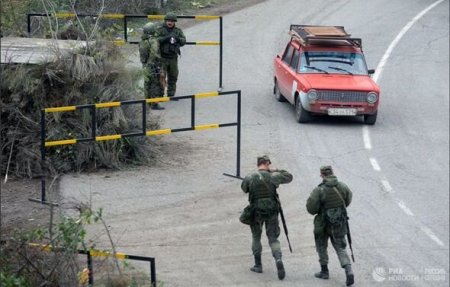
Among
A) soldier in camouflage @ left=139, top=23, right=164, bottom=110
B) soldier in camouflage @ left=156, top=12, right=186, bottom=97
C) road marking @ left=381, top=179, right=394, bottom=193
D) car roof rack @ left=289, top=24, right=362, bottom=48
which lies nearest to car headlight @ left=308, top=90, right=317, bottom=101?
car roof rack @ left=289, top=24, right=362, bottom=48

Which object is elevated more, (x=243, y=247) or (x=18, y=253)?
(x=18, y=253)

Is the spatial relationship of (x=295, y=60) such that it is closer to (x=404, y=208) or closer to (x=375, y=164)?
(x=375, y=164)

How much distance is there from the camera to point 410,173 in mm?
18203

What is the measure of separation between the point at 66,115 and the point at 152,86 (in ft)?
12.6

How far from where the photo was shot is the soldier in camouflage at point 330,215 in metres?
13.1

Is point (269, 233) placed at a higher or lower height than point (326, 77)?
lower

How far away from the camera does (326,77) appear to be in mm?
20938

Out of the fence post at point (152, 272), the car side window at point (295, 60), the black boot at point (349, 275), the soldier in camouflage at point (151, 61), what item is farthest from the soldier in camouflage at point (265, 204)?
the car side window at point (295, 60)

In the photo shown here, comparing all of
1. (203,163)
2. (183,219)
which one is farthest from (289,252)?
(203,163)

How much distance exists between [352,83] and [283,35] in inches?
331

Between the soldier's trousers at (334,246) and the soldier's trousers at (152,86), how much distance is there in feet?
25.0

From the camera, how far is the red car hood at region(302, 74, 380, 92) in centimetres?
2031

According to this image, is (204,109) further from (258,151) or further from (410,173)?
(410,173)

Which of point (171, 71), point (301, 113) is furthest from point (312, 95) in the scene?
point (171, 71)
